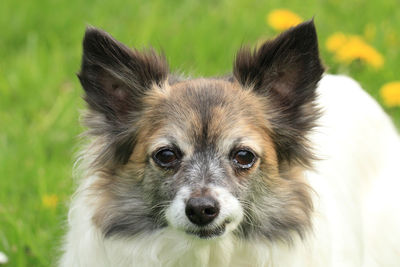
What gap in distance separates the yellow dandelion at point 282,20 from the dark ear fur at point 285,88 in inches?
149

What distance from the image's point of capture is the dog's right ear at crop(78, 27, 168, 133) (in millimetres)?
4305

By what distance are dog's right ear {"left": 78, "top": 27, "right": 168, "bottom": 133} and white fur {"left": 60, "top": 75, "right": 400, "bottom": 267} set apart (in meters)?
0.52

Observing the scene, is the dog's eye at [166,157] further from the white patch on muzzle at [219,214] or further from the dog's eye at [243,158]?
the dog's eye at [243,158]

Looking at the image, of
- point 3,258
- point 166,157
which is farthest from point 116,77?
point 3,258

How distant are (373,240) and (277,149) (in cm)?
152

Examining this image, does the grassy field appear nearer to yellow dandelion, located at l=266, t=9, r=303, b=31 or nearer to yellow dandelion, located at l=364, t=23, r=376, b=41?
yellow dandelion, located at l=364, t=23, r=376, b=41

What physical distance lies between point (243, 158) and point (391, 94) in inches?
142

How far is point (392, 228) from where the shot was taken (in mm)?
5457

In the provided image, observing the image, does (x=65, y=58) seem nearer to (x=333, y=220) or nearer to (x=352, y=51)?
(x=352, y=51)

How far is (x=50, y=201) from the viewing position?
20.2 ft

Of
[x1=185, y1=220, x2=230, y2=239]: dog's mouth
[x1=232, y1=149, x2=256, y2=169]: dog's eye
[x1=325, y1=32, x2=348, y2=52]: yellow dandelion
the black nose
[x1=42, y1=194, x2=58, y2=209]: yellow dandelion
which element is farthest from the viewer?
[x1=325, y1=32, x2=348, y2=52]: yellow dandelion

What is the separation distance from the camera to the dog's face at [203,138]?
4113mm

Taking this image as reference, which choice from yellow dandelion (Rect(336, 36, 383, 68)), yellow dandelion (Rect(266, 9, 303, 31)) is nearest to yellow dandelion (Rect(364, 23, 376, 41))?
yellow dandelion (Rect(336, 36, 383, 68))

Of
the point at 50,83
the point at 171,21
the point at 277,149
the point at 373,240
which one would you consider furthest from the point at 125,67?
the point at 171,21
